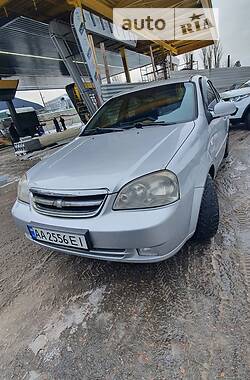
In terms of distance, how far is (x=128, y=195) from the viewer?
1.65 metres

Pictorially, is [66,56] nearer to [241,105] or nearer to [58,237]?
[241,105]

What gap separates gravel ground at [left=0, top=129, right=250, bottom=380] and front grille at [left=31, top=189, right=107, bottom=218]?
638mm

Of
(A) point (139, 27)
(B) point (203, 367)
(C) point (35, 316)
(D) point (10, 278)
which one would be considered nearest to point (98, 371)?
(B) point (203, 367)

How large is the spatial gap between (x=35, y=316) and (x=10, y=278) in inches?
24.7

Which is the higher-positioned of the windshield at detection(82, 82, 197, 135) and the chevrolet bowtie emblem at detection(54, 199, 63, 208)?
the windshield at detection(82, 82, 197, 135)

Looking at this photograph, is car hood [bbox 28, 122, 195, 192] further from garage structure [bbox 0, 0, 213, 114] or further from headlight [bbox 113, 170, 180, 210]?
garage structure [bbox 0, 0, 213, 114]

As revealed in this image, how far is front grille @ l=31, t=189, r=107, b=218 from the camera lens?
5.54ft

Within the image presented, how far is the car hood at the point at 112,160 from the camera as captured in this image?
1705 millimetres

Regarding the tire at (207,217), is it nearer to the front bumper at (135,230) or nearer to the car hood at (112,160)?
the front bumper at (135,230)

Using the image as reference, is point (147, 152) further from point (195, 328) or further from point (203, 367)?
point (203, 367)

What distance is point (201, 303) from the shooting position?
1685 mm

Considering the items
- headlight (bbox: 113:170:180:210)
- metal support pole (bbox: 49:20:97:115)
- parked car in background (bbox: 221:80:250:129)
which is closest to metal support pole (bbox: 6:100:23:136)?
metal support pole (bbox: 49:20:97:115)

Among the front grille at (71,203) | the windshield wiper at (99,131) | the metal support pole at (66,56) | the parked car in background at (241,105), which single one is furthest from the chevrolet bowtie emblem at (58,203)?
the metal support pole at (66,56)

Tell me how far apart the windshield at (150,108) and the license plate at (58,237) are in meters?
1.40
